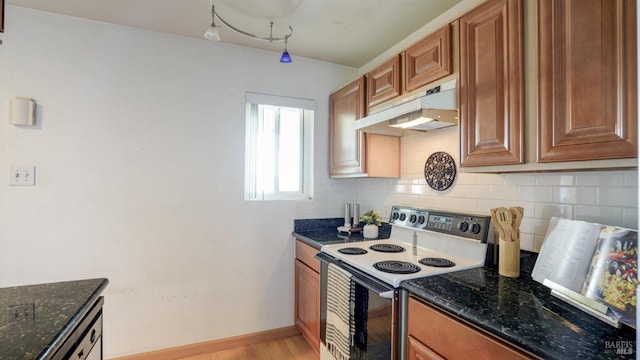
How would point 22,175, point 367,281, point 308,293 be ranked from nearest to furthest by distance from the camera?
point 367,281, point 22,175, point 308,293

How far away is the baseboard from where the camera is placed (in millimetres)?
2136

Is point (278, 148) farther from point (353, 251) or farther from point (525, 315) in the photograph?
point (525, 315)

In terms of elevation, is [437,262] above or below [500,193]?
below

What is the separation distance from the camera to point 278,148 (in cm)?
260

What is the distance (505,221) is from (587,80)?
2.08 feet

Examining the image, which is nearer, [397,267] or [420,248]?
[397,267]

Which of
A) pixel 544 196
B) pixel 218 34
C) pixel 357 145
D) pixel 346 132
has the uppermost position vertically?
pixel 218 34

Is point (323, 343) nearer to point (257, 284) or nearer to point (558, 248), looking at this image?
point (257, 284)

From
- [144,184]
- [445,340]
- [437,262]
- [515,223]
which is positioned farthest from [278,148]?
[445,340]

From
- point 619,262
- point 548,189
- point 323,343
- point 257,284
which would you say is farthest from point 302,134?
point 619,262

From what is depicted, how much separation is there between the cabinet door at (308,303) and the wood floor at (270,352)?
0.36ft

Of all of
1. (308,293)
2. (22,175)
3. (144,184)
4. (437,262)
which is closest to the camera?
(437,262)

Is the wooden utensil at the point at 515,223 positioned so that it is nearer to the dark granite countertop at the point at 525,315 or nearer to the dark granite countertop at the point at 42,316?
the dark granite countertop at the point at 525,315

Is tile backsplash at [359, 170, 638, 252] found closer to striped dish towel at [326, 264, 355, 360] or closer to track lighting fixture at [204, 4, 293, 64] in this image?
A: striped dish towel at [326, 264, 355, 360]
